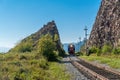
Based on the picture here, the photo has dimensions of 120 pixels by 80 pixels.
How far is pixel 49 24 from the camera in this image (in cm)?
12875

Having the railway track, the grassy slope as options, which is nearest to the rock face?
the railway track

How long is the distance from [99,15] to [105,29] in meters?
11.7

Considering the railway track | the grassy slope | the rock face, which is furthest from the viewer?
the rock face

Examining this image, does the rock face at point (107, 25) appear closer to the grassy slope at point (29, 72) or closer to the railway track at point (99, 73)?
the railway track at point (99, 73)

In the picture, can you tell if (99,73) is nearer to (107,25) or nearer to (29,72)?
(29,72)

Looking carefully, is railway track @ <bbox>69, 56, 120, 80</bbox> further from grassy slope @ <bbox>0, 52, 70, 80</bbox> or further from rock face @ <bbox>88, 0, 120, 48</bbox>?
rock face @ <bbox>88, 0, 120, 48</bbox>

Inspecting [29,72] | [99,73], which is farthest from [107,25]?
[29,72]

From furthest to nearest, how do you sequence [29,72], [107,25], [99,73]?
[107,25], [99,73], [29,72]

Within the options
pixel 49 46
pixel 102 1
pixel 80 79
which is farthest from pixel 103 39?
pixel 80 79

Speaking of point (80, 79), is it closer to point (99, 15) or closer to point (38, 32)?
point (99, 15)

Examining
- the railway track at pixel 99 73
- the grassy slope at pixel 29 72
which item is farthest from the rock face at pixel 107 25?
the grassy slope at pixel 29 72

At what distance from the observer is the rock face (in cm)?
7353

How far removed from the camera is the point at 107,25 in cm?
8150

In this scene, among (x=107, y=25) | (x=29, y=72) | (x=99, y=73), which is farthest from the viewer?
(x=107, y=25)
